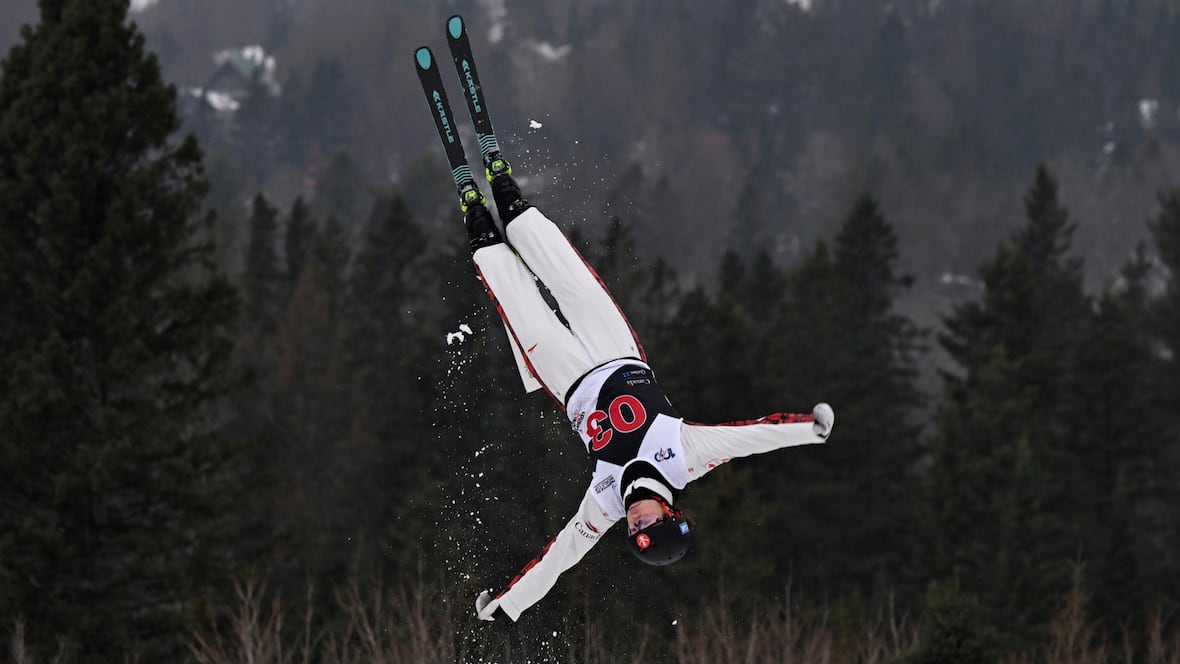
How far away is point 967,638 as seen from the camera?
16.4 meters

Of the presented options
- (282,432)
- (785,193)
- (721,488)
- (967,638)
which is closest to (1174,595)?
(721,488)

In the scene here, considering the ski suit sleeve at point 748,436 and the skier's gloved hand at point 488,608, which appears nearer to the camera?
the ski suit sleeve at point 748,436

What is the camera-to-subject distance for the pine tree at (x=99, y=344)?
58.5ft

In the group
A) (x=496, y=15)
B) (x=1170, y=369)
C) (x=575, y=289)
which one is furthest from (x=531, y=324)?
(x=496, y=15)

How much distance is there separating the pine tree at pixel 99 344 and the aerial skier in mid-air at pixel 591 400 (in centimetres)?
1104

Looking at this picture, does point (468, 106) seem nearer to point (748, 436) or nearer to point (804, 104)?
point (748, 436)

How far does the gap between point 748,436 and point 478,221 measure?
2363 millimetres

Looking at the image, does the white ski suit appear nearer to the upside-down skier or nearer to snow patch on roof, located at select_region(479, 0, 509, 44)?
the upside-down skier

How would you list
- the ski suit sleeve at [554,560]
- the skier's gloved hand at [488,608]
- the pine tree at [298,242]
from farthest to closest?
the pine tree at [298,242]
the skier's gloved hand at [488,608]
the ski suit sleeve at [554,560]

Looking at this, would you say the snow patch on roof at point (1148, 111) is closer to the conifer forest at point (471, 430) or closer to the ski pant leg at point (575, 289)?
the conifer forest at point (471, 430)

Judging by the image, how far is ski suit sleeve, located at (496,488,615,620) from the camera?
298 inches

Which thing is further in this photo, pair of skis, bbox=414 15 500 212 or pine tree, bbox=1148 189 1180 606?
pine tree, bbox=1148 189 1180 606

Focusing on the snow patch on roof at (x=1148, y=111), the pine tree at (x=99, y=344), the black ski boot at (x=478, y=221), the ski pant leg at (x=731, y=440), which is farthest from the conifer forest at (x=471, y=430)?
the snow patch on roof at (x=1148, y=111)

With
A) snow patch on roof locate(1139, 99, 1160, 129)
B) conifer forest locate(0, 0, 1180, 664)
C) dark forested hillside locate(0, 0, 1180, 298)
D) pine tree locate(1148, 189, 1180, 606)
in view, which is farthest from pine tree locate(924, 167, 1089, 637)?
snow patch on roof locate(1139, 99, 1160, 129)
